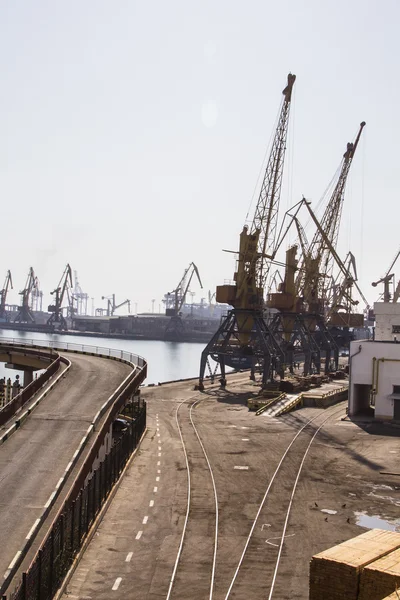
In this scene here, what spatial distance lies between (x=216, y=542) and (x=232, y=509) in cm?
587

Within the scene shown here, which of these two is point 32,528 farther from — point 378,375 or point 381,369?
point 381,369

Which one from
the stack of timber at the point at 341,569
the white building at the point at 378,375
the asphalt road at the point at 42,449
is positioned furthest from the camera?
the white building at the point at 378,375

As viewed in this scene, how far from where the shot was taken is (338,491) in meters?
45.1

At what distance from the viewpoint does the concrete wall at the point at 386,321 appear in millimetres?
91812

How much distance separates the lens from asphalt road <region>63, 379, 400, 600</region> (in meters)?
29.3

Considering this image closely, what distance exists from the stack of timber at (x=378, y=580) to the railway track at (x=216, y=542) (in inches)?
300

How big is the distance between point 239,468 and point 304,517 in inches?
465

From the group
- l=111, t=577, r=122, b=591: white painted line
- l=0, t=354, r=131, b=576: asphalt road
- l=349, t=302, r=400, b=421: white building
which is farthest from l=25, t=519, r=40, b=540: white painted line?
l=349, t=302, r=400, b=421: white building

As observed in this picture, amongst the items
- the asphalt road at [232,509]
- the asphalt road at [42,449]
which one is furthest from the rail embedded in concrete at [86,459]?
the asphalt road at [232,509]

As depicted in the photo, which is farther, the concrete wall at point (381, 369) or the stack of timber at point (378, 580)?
the concrete wall at point (381, 369)

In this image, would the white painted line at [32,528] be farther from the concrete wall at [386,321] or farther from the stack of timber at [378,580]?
the concrete wall at [386,321]

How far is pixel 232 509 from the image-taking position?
40.0 meters

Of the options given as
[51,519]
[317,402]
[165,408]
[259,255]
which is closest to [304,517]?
[51,519]

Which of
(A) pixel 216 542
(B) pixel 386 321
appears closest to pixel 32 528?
(A) pixel 216 542
